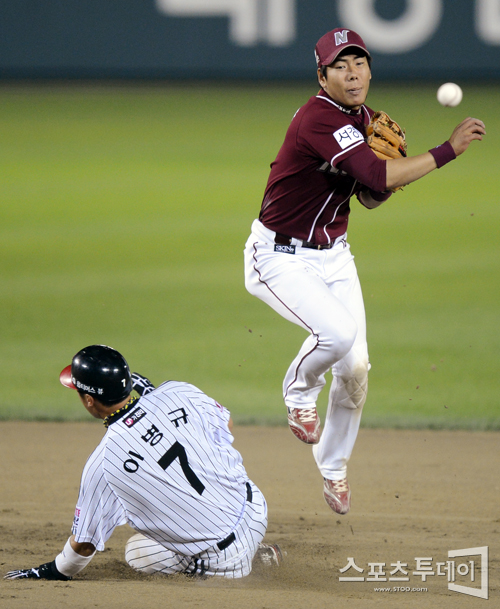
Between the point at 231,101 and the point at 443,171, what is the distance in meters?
6.62

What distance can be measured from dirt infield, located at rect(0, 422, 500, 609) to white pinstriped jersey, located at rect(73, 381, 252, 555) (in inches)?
9.9

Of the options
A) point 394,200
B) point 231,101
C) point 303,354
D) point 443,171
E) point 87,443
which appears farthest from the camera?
point 231,101

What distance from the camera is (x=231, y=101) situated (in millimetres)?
23047

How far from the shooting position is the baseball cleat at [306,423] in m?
4.74

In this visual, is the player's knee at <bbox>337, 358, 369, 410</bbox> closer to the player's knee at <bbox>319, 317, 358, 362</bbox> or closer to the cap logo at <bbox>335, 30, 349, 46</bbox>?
the player's knee at <bbox>319, 317, 358, 362</bbox>

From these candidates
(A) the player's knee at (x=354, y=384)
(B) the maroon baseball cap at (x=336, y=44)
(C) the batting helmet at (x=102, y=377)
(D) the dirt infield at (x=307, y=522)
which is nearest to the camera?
(D) the dirt infield at (x=307, y=522)

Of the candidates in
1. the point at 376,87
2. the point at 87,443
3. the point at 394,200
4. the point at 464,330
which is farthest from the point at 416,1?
the point at 87,443

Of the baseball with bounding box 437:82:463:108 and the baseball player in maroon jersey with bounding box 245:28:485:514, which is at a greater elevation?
the baseball with bounding box 437:82:463:108

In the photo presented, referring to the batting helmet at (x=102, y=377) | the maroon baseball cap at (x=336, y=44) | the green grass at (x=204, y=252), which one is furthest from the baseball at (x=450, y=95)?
the green grass at (x=204, y=252)

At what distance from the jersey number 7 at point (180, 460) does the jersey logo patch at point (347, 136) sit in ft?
5.17

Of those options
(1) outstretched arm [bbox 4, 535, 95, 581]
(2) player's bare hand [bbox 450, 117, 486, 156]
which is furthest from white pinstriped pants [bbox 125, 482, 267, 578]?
(2) player's bare hand [bbox 450, 117, 486, 156]

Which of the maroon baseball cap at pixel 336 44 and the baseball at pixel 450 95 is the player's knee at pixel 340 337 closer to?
the baseball at pixel 450 95

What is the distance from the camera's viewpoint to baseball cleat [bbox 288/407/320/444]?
4742mm

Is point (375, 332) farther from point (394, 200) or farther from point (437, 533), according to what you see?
point (394, 200)
